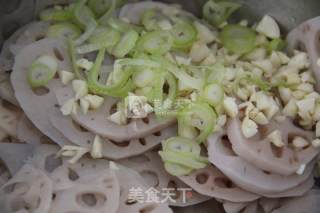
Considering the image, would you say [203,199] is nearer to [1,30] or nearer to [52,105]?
[52,105]

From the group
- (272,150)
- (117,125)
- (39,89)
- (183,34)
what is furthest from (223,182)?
(39,89)

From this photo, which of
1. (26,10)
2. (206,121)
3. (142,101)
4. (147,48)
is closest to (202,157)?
(206,121)

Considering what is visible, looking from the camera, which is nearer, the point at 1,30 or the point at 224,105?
the point at 224,105

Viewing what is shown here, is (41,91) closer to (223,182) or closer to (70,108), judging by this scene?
(70,108)

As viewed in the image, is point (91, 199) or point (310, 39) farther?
point (310, 39)

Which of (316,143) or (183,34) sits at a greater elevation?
(183,34)

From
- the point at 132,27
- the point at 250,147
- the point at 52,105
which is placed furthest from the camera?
the point at 132,27

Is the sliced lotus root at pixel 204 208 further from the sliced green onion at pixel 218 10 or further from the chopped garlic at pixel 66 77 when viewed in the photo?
the sliced green onion at pixel 218 10

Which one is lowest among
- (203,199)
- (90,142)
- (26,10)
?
(203,199)
